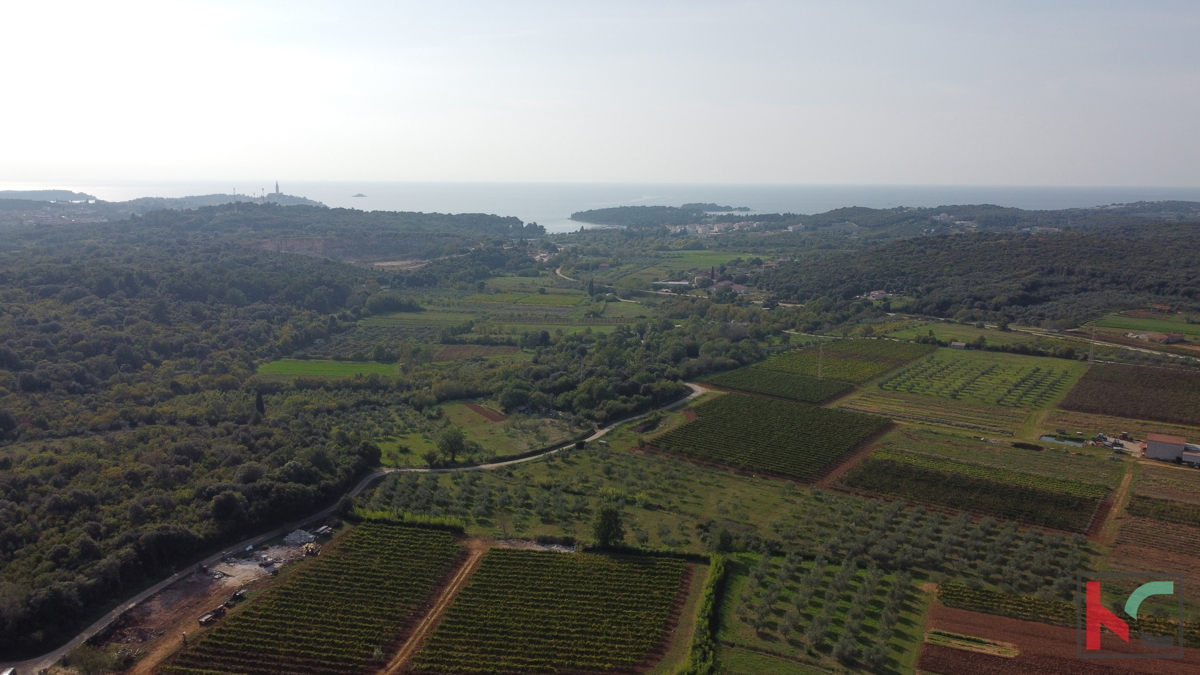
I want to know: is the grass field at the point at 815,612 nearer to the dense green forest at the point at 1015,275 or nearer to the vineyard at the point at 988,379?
the vineyard at the point at 988,379

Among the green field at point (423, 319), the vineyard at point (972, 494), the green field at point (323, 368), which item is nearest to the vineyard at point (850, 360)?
the vineyard at point (972, 494)

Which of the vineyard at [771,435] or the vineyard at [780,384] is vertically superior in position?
the vineyard at [780,384]

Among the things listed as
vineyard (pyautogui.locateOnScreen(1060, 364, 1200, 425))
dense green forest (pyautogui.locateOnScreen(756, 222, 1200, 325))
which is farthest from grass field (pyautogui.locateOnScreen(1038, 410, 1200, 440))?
dense green forest (pyautogui.locateOnScreen(756, 222, 1200, 325))

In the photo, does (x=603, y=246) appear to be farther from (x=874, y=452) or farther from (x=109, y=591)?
(x=109, y=591)

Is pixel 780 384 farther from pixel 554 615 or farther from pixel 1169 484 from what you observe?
pixel 554 615

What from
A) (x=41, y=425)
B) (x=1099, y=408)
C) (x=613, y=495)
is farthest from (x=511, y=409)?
(x=1099, y=408)

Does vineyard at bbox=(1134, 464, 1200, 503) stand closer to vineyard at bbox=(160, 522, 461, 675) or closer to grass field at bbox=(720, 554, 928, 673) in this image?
grass field at bbox=(720, 554, 928, 673)

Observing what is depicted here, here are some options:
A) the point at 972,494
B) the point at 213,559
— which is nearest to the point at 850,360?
the point at 972,494
